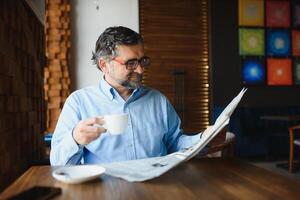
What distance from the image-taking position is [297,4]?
18.2ft

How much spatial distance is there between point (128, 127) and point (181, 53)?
377 cm

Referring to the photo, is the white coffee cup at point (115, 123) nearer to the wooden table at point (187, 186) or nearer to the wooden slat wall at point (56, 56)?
the wooden table at point (187, 186)

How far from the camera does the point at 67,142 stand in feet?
4.11

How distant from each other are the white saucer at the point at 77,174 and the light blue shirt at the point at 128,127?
30 centimetres

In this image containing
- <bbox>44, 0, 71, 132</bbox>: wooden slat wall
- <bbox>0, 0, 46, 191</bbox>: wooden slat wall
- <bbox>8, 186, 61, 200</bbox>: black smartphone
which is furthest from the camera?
<bbox>44, 0, 71, 132</bbox>: wooden slat wall

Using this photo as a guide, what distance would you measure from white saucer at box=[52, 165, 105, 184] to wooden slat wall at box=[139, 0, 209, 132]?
399 centimetres

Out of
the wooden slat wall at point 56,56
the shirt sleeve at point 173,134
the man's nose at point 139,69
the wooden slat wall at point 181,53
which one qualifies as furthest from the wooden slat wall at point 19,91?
the wooden slat wall at point 181,53

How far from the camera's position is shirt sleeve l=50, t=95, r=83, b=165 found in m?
1.26

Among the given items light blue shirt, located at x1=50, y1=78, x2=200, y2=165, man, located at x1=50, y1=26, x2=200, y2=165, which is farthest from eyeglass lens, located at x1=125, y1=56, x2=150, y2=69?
light blue shirt, located at x1=50, y1=78, x2=200, y2=165

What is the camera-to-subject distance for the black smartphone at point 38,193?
83cm

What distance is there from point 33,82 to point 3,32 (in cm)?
53

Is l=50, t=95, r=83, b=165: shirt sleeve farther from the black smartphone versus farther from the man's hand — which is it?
the black smartphone

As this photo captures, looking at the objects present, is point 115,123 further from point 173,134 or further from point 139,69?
point 173,134

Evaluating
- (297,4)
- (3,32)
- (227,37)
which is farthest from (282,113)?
(3,32)
